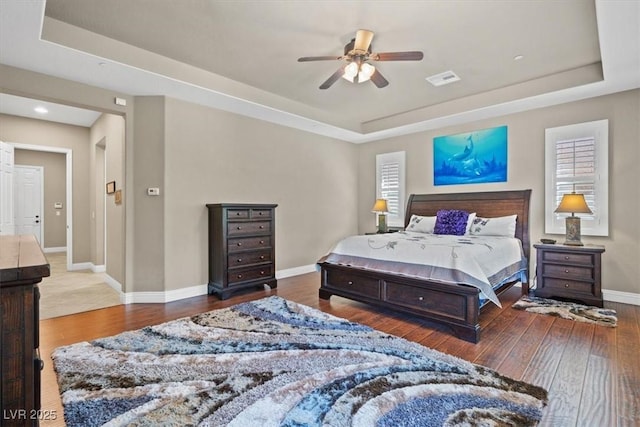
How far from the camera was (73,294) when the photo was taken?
173 inches

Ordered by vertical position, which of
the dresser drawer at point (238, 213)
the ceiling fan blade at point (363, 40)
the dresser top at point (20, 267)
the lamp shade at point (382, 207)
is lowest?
the dresser top at point (20, 267)

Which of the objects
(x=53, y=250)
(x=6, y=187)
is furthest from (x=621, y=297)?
(x=53, y=250)

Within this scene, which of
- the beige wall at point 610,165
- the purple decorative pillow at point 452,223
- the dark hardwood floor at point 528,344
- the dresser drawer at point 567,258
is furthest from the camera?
the purple decorative pillow at point 452,223

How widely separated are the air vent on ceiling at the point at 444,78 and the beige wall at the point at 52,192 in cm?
886

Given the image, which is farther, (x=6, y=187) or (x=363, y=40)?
(x=6, y=187)

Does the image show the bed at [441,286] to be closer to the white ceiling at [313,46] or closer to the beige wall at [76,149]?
the white ceiling at [313,46]

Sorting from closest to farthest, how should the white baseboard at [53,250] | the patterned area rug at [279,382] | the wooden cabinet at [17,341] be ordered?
the wooden cabinet at [17,341], the patterned area rug at [279,382], the white baseboard at [53,250]

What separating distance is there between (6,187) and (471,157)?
7724mm

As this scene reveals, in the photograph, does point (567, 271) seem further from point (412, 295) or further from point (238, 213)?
point (238, 213)

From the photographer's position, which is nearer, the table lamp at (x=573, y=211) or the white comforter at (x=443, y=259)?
the white comforter at (x=443, y=259)

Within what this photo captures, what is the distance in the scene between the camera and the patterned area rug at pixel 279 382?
5.80ft

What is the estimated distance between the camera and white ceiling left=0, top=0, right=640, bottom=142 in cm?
267

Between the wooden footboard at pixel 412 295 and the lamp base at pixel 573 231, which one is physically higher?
the lamp base at pixel 573 231

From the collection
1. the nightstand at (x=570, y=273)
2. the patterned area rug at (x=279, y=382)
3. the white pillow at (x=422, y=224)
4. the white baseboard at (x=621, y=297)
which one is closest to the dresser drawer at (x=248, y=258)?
the patterned area rug at (x=279, y=382)
